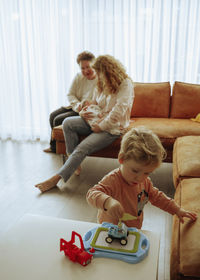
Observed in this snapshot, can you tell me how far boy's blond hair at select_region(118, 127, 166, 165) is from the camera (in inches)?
38.7

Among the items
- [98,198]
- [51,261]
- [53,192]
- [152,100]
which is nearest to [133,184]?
[98,198]

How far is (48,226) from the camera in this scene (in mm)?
1041

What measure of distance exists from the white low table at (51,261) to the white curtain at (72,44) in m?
2.64

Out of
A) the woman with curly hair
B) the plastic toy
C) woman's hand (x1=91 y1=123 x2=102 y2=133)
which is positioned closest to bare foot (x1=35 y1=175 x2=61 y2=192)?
the woman with curly hair

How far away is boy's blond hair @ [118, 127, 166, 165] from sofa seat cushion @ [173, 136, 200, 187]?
62 centimetres

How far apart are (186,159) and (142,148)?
2.78 ft

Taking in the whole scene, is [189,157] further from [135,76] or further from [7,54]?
[7,54]

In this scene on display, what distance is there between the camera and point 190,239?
953 mm

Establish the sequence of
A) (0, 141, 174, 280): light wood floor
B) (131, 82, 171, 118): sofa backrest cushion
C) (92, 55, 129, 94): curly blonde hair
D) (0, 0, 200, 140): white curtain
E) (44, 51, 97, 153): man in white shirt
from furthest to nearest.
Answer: (0, 0, 200, 140): white curtain → (131, 82, 171, 118): sofa backrest cushion → (44, 51, 97, 153): man in white shirt → (92, 55, 129, 94): curly blonde hair → (0, 141, 174, 280): light wood floor

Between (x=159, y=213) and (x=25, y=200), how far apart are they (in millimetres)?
1033

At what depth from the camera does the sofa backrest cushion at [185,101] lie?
2832mm

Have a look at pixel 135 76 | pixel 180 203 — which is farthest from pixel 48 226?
pixel 135 76

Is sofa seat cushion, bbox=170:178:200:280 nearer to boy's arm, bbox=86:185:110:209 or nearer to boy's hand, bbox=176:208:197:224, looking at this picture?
boy's hand, bbox=176:208:197:224

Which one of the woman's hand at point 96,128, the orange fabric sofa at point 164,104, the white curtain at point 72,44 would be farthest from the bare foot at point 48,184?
the white curtain at point 72,44
